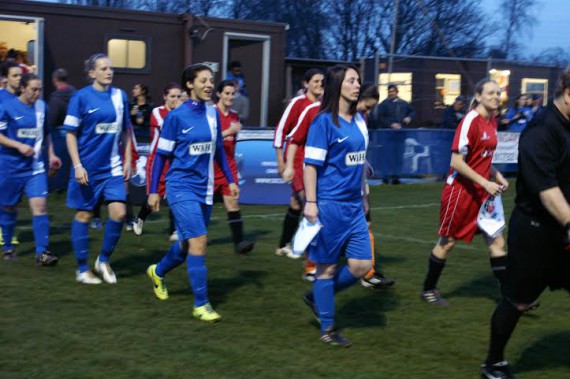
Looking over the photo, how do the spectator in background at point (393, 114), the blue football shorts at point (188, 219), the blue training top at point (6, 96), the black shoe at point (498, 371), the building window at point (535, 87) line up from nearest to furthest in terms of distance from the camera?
the black shoe at point (498, 371) < the blue football shorts at point (188, 219) < the blue training top at point (6, 96) < the spectator in background at point (393, 114) < the building window at point (535, 87)

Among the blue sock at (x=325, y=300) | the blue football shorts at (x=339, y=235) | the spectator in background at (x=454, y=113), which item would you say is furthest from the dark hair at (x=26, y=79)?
the spectator in background at (x=454, y=113)

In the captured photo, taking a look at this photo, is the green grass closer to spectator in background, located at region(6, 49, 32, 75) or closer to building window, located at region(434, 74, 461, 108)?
spectator in background, located at region(6, 49, 32, 75)

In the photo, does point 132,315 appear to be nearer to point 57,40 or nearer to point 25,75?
point 25,75

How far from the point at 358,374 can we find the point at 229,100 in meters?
4.85

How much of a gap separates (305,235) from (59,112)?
8769 millimetres

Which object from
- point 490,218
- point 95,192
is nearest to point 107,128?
point 95,192

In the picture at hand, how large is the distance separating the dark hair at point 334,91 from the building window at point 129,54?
11.8 m

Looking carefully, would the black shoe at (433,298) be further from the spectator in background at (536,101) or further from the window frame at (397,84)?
the spectator in background at (536,101)

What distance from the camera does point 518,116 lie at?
62.2 ft

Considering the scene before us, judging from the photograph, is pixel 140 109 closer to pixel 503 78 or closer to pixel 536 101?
pixel 503 78

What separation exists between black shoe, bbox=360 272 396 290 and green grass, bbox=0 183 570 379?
8 centimetres

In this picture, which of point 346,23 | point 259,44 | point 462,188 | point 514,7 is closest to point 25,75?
point 462,188

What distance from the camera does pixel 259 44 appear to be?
19.2 m

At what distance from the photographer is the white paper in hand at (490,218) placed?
6777mm
